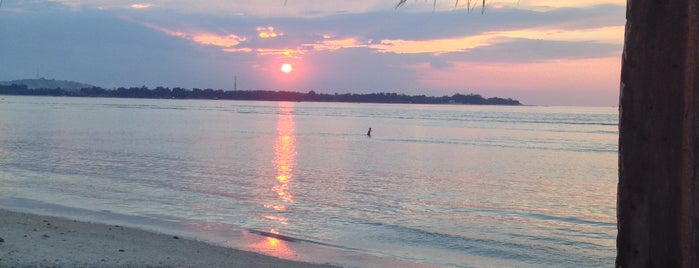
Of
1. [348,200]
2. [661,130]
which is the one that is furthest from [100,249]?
[348,200]

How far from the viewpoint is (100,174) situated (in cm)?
2347

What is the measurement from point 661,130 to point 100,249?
8.29 metres

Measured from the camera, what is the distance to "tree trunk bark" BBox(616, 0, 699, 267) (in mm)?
2068

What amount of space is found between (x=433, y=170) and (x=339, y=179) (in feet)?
17.5

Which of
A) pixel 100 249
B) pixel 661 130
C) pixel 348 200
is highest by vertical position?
pixel 661 130

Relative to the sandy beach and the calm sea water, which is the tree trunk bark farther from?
the calm sea water

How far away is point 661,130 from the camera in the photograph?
2.08 m

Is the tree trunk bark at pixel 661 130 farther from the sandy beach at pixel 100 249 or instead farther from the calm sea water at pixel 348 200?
the calm sea water at pixel 348 200

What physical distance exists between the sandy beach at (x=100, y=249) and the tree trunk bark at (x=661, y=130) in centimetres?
686

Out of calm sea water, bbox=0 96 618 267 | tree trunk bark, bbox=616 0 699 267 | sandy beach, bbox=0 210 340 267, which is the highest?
tree trunk bark, bbox=616 0 699 267

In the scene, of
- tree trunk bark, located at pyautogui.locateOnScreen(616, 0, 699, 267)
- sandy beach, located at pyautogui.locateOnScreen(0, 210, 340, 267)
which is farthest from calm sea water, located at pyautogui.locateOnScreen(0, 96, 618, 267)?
tree trunk bark, located at pyautogui.locateOnScreen(616, 0, 699, 267)

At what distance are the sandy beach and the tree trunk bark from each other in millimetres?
6856

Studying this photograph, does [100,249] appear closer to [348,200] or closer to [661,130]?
[661,130]

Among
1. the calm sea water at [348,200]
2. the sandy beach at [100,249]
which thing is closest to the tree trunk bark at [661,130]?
the sandy beach at [100,249]
